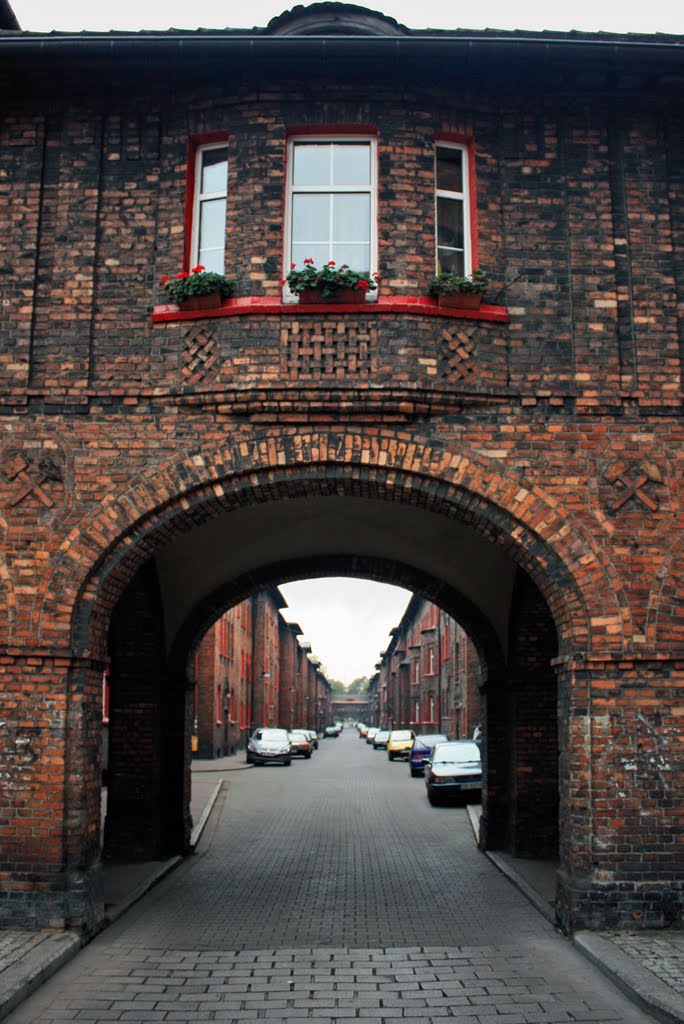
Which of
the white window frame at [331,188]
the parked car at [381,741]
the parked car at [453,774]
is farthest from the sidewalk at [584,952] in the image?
the parked car at [381,741]

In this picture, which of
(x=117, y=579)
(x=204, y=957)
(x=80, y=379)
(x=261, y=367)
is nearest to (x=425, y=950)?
(x=204, y=957)

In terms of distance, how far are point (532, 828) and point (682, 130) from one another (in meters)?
8.58

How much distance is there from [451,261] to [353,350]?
1527 mm

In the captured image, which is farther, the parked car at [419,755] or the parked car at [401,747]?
the parked car at [401,747]

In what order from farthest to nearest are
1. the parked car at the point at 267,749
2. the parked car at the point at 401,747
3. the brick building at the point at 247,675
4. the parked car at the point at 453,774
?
1. the parked car at the point at 401,747
2. the parked car at the point at 267,749
3. the brick building at the point at 247,675
4. the parked car at the point at 453,774

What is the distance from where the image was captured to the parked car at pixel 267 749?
3488cm

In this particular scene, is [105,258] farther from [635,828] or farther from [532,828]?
[532,828]

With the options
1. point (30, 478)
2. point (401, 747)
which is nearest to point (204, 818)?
point (30, 478)

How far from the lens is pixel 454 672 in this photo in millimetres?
36719

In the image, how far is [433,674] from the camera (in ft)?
152

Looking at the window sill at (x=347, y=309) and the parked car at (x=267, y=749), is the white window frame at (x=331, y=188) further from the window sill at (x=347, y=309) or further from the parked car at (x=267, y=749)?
the parked car at (x=267, y=749)

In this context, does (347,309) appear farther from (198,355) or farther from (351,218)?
(198,355)

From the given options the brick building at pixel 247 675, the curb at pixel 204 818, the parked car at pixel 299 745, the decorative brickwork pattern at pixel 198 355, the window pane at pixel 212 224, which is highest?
the window pane at pixel 212 224

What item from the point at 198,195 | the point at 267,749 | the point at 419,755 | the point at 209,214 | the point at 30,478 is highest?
the point at 198,195
